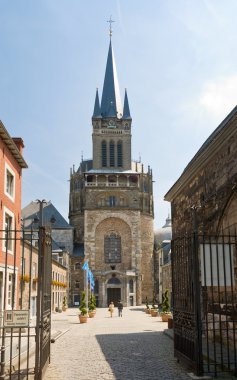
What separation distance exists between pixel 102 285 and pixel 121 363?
49.4m

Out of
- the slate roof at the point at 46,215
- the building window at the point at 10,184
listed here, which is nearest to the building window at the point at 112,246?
the slate roof at the point at 46,215

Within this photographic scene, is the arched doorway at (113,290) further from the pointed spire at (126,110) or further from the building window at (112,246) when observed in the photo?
the pointed spire at (126,110)

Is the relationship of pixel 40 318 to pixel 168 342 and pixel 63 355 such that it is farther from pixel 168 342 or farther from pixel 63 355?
pixel 168 342

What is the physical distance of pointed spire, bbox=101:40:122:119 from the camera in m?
71.4

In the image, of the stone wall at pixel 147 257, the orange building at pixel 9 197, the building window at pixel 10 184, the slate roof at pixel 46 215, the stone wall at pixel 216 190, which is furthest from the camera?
the slate roof at pixel 46 215

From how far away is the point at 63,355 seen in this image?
529 inches

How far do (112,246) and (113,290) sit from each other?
5944 millimetres

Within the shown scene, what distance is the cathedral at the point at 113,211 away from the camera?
6106 centimetres

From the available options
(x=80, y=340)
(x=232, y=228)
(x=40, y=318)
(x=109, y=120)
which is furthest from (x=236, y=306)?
(x=109, y=120)

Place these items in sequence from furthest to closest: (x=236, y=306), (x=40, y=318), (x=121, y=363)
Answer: (x=236, y=306)
(x=121, y=363)
(x=40, y=318)

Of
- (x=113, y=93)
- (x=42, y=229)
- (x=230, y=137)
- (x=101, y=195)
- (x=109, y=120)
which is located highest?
(x=113, y=93)

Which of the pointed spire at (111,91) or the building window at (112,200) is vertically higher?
the pointed spire at (111,91)

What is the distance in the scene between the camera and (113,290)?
Answer: 199ft

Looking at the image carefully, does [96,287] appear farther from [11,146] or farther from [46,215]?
[11,146]
